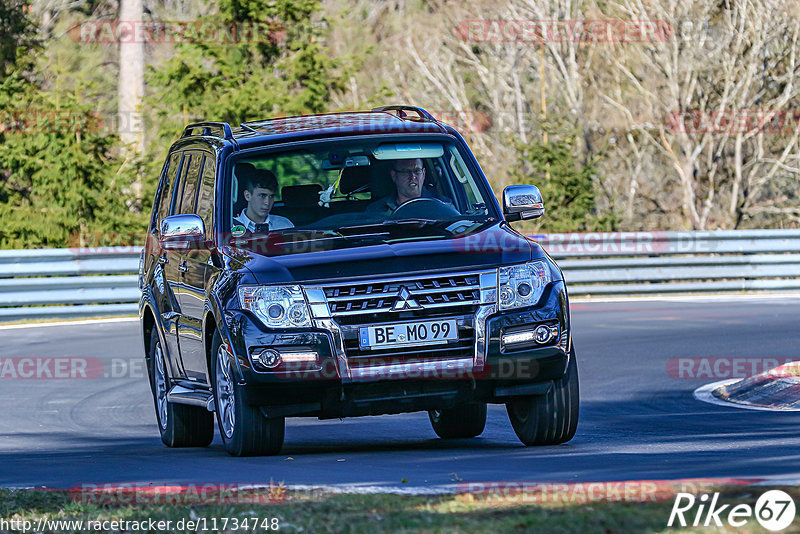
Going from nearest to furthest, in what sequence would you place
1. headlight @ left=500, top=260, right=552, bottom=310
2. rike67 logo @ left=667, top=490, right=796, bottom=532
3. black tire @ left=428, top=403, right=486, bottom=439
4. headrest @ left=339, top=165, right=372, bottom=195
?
rike67 logo @ left=667, top=490, right=796, bottom=532
headlight @ left=500, top=260, right=552, bottom=310
headrest @ left=339, top=165, right=372, bottom=195
black tire @ left=428, top=403, right=486, bottom=439

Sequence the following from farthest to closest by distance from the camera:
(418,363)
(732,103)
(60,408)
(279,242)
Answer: (732,103) < (60,408) < (279,242) < (418,363)

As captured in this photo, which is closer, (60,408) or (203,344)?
(203,344)

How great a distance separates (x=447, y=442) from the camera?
973 cm

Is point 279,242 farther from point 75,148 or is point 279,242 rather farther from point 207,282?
point 75,148

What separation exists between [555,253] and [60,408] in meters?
11.8

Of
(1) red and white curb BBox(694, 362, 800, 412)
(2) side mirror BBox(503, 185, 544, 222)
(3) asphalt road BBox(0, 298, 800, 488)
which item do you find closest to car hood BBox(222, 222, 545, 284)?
(2) side mirror BBox(503, 185, 544, 222)

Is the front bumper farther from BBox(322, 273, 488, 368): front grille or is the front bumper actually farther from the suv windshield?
the suv windshield

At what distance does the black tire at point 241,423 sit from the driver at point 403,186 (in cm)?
139

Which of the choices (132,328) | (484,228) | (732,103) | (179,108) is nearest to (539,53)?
(732,103)

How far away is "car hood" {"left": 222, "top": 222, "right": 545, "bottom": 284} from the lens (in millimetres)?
8062

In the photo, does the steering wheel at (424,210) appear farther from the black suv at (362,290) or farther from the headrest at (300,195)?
the headrest at (300,195)

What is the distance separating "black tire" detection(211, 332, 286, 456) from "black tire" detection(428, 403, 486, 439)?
1.72 metres

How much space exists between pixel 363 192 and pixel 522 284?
155 centimetres

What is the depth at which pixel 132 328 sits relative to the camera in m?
19.5
